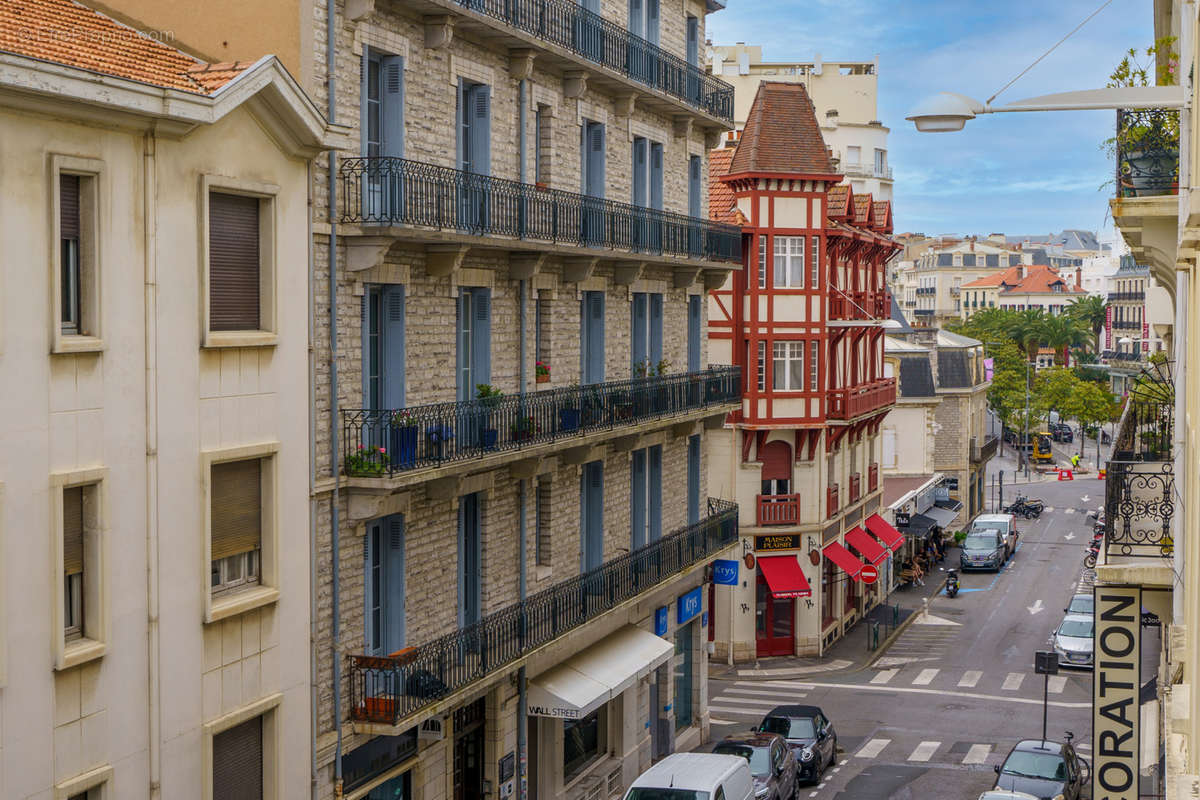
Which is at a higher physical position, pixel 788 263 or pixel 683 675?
pixel 788 263

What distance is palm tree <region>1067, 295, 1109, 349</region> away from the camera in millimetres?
159750

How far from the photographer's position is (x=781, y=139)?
45.2 m

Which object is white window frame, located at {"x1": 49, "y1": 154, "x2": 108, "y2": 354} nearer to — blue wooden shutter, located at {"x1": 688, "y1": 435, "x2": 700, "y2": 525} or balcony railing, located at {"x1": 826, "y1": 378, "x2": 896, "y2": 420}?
blue wooden shutter, located at {"x1": 688, "y1": 435, "x2": 700, "y2": 525}

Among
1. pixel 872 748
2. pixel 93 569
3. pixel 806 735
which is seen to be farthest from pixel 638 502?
pixel 93 569

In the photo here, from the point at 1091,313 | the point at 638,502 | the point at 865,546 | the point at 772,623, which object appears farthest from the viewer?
the point at 1091,313

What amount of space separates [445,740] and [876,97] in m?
66.8

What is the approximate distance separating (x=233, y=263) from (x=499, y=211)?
5.75 metres

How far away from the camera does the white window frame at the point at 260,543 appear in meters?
17.0

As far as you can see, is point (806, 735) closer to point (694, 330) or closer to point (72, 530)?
point (694, 330)

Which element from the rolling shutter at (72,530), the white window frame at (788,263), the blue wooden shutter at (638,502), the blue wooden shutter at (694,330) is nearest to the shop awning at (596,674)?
the blue wooden shutter at (638,502)

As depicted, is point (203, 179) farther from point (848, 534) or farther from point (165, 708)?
point (848, 534)

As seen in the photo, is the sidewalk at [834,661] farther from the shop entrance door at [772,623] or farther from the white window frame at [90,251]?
the white window frame at [90,251]

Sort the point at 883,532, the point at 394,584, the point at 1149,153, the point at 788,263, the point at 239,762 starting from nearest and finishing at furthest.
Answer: the point at 1149,153, the point at 239,762, the point at 394,584, the point at 788,263, the point at 883,532

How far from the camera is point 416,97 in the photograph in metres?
21.2
